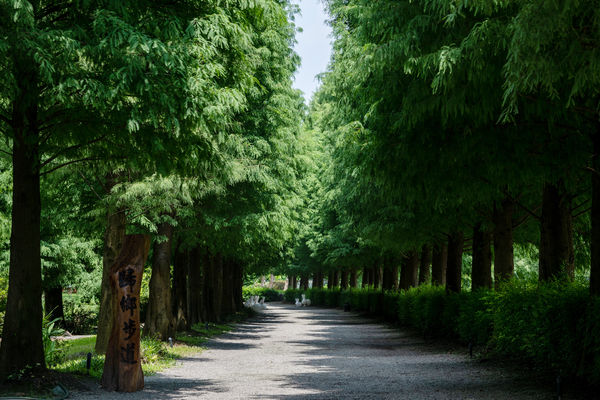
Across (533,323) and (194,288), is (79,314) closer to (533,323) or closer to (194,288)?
(194,288)

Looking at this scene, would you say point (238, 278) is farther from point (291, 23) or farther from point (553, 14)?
point (553, 14)

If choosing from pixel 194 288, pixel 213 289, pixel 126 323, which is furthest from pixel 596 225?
pixel 213 289

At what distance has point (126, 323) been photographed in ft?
33.7

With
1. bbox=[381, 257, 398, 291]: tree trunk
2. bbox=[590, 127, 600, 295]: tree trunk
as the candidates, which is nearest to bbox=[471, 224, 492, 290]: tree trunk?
bbox=[590, 127, 600, 295]: tree trunk

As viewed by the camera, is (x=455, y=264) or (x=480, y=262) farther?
(x=455, y=264)

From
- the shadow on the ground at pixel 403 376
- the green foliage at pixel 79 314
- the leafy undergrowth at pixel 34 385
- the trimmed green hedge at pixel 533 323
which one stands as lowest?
the green foliage at pixel 79 314

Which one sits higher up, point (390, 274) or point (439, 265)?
point (439, 265)

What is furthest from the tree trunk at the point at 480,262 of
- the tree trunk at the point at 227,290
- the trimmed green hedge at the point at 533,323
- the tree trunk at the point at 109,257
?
the tree trunk at the point at 227,290

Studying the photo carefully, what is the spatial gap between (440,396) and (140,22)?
23.2 feet

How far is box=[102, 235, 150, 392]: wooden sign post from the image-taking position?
10117 mm

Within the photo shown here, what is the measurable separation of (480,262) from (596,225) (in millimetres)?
10287

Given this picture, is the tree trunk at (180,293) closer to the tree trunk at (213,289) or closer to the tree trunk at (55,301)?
the tree trunk at (213,289)

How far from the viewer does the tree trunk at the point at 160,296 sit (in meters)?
17.7

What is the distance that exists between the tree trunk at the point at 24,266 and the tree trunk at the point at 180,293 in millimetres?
12358
